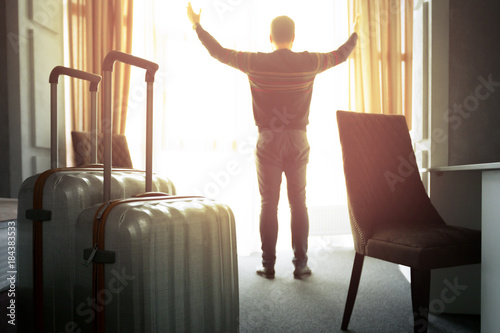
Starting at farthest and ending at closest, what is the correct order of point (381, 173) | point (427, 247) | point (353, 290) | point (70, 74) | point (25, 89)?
point (25, 89)
point (381, 173)
point (353, 290)
point (70, 74)
point (427, 247)

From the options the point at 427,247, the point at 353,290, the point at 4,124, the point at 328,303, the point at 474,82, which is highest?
the point at 474,82

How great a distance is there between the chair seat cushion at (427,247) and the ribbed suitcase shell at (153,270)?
0.62 meters

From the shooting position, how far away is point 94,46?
2881mm

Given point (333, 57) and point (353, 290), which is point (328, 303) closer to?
point (353, 290)

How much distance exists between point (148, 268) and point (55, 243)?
365 mm

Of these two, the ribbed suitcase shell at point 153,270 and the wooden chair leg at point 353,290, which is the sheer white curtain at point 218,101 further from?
the ribbed suitcase shell at point 153,270

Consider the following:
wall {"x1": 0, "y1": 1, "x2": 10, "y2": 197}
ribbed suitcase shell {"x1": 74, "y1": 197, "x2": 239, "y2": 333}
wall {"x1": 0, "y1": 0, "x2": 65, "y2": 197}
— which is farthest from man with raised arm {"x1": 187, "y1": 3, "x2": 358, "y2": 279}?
wall {"x1": 0, "y1": 1, "x2": 10, "y2": 197}

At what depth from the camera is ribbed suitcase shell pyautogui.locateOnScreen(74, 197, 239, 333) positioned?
0.86 metres

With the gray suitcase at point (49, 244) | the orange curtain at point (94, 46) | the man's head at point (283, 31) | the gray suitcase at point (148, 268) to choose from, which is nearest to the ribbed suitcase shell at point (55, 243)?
the gray suitcase at point (49, 244)

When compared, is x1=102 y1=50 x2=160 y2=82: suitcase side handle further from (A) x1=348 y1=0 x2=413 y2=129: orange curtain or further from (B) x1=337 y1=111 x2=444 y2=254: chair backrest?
(A) x1=348 y1=0 x2=413 y2=129: orange curtain

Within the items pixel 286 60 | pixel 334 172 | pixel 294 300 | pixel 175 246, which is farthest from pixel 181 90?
pixel 175 246

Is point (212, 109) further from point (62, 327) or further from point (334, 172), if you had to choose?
point (62, 327)

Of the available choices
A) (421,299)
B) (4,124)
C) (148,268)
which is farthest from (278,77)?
(4,124)

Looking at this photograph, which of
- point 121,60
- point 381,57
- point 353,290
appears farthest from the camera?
point 381,57
